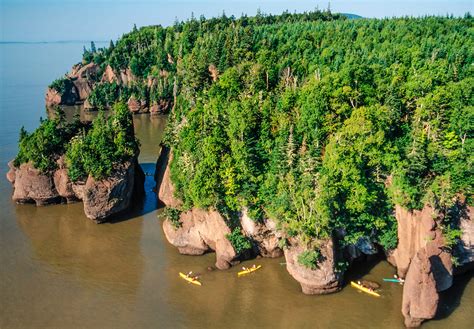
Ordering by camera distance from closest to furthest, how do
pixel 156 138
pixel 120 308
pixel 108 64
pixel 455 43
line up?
pixel 120 308, pixel 455 43, pixel 156 138, pixel 108 64

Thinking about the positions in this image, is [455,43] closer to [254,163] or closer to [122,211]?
[254,163]

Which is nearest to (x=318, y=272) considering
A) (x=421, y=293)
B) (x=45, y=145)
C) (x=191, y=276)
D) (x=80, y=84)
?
(x=421, y=293)

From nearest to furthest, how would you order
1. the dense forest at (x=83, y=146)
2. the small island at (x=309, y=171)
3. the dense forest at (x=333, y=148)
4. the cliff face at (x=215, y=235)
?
the small island at (x=309, y=171) < the dense forest at (x=333, y=148) < the cliff face at (x=215, y=235) < the dense forest at (x=83, y=146)

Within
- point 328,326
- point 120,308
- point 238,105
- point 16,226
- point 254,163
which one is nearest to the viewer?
point 328,326

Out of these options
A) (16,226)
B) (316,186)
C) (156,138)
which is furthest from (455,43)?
(16,226)

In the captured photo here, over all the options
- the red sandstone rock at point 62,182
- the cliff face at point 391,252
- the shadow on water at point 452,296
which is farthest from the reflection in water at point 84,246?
the shadow on water at point 452,296

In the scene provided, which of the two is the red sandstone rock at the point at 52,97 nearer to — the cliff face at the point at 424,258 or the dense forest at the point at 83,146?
the dense forest at the point at 83,146

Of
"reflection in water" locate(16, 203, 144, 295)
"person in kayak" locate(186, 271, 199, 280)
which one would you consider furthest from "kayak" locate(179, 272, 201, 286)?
"reflection in water" locate(16, 203, 144, 295)

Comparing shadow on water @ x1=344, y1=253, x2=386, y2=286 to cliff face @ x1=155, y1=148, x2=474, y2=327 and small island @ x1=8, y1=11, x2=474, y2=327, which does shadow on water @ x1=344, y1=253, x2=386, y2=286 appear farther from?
cliff face @ x1=155, y1=148, x2=474, y2=327
